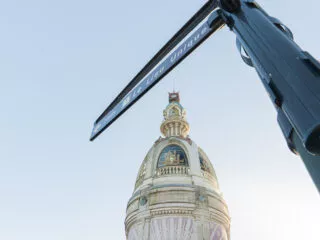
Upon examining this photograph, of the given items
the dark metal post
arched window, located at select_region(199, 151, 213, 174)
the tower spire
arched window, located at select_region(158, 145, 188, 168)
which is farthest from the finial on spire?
the dark metal post

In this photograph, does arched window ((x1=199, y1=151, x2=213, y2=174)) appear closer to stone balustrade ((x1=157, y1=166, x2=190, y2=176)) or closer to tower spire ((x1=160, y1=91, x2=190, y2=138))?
stone balustrade ((x1=157, y1=166, x2=190, y2=176))

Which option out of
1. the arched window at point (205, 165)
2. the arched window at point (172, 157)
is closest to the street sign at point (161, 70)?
the arched window at point (172, 157)

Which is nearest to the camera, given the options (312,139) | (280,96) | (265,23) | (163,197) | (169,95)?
(312,139)

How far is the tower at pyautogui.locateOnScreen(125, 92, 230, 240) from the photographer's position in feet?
63.3

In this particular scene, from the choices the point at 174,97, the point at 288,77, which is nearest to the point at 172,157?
the point at 174,97

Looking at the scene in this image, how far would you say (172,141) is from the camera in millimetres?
24906

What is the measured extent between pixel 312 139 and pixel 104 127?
470cm

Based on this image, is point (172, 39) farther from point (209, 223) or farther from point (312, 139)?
point (209, 223)

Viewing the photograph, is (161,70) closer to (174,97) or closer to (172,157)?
(172,157)

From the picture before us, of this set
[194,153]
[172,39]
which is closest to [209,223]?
[194,153]

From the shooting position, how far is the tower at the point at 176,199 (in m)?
19.3

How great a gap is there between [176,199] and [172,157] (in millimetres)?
4075

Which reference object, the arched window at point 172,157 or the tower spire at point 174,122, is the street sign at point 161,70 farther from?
the tower spire at point 174,122

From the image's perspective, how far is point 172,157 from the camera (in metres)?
23.6
